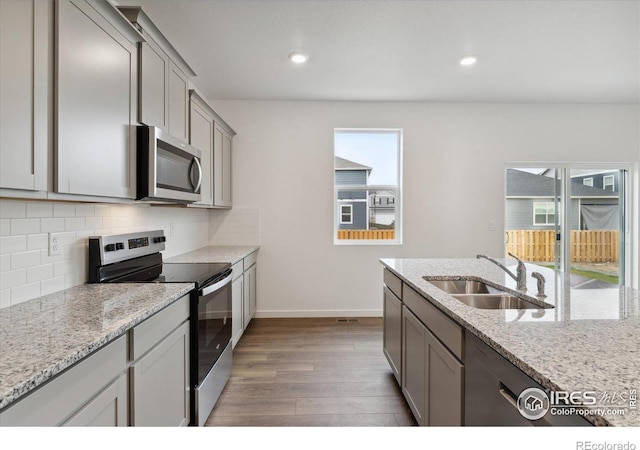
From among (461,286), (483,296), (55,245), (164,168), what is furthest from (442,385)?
(55,245)

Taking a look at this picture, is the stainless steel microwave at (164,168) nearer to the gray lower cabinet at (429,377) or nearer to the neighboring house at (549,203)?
the gray lower cabinet at (429,377)

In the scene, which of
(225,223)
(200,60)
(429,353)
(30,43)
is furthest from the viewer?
(225,223)

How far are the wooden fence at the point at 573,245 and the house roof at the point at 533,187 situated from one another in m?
0.47

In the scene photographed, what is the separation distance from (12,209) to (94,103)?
0.57 metres

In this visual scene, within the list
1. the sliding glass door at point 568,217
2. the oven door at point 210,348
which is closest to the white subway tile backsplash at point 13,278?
the oven door at point 210,348

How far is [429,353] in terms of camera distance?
5.42 ft

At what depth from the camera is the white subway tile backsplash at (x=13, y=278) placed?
1.38 m

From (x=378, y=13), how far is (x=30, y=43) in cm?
200

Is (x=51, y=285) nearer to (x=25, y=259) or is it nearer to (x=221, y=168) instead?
(x=25, y=259)

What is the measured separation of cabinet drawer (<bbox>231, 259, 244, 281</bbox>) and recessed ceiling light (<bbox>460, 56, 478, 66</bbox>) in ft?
8.89

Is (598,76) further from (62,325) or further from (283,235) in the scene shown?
(62,325)

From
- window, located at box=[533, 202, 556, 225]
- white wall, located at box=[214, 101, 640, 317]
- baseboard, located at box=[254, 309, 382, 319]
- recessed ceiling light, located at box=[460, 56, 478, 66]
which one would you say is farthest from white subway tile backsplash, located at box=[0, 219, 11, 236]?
window, located at box=[533, 202, 556, 225]

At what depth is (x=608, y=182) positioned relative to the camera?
170 inches

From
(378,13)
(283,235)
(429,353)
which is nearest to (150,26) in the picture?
(378,13)
